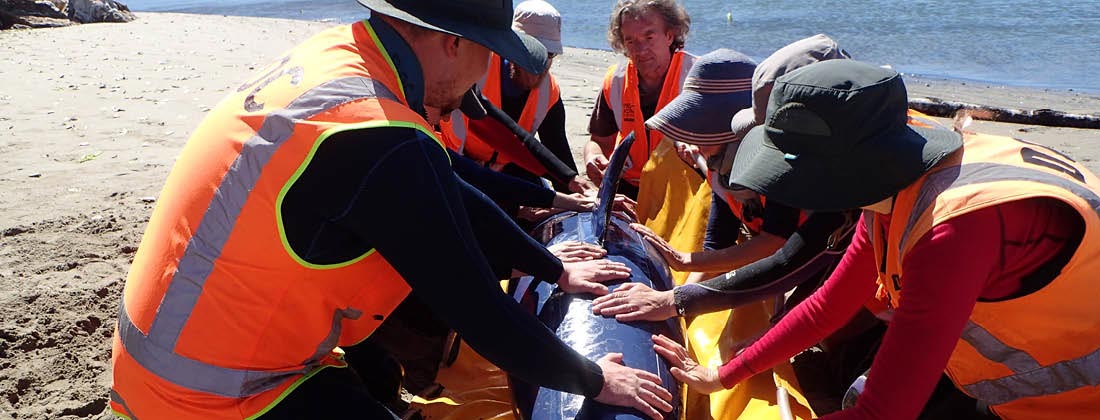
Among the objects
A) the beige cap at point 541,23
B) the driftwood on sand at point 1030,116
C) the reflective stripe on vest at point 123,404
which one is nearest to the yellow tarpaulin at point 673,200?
the beige cap at point 541,23

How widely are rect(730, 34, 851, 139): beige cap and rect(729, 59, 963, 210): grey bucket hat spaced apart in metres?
0.94

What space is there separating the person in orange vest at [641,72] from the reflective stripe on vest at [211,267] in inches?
103

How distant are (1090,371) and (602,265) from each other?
133 centimetres

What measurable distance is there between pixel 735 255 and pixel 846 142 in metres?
1.48

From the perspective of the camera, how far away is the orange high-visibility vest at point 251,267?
1.53 metres

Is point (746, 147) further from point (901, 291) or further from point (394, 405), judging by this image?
point (394, 405)

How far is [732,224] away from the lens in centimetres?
331

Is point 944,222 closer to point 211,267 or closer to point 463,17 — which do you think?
point 463,17

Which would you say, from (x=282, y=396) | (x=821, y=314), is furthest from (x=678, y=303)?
(x=282, y=396)

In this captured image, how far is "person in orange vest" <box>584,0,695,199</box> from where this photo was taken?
405 centimetres

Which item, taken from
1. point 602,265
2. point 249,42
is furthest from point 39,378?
point 249,42

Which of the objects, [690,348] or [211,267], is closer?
[211,267]

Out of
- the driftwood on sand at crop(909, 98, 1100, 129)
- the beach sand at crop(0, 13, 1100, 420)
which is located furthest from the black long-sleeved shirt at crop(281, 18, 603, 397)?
the driftwood on sand at crop(909, 98, 1100, 129)

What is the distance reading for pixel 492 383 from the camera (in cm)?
297
